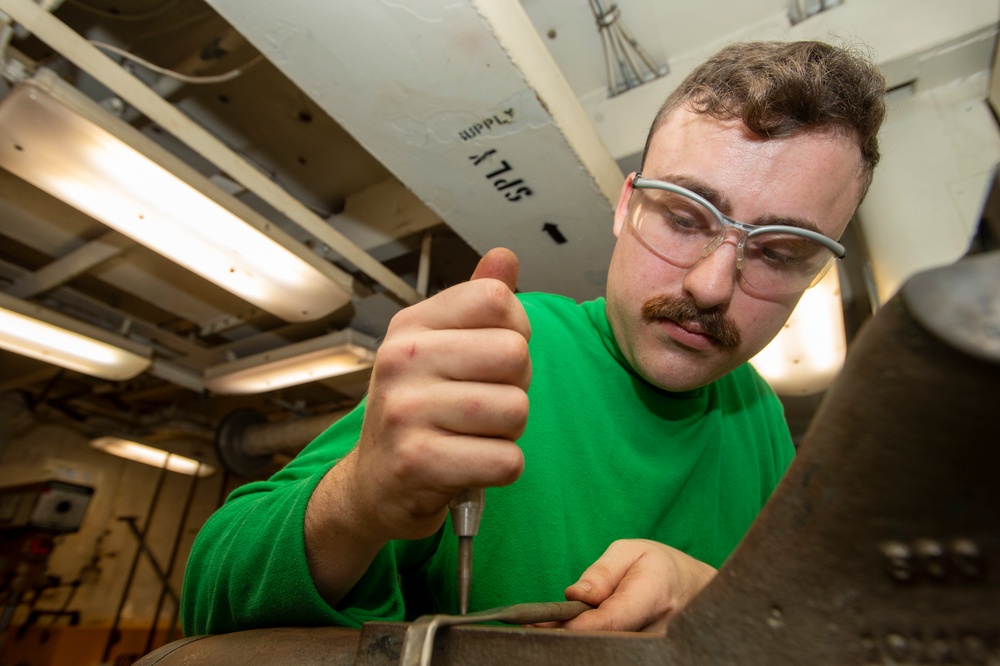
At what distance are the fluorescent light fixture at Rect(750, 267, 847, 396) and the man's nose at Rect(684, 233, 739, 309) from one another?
1207 millimetres

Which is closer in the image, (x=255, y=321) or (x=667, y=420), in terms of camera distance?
(x=667, y=420)

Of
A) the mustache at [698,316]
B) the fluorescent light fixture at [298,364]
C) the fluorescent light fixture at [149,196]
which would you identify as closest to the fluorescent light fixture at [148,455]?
the fluorescent light fixture at [298,364]

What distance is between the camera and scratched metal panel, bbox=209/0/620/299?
4.47 ft

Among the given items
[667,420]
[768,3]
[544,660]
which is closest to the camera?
[544,660]

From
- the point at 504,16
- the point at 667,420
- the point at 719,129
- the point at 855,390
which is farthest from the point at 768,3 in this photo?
the point at 855,390

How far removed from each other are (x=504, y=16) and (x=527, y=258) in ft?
3.27

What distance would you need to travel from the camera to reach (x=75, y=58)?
151cm

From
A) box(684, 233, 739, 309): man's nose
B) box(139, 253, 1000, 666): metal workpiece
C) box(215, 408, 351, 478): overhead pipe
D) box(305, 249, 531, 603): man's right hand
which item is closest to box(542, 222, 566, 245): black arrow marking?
box(684, 233, 739, 309): man's nose

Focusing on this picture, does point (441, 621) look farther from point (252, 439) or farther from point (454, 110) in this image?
point (252, 439)

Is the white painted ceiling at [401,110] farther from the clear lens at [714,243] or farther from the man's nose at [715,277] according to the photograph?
the man's nose at [715,277]

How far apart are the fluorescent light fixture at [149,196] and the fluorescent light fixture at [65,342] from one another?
49.9 inches

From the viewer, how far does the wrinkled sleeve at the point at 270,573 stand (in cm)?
62

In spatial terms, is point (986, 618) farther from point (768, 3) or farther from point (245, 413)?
point (245, 413)

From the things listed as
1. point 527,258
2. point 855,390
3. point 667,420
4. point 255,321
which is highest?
Answer: point 255,321
